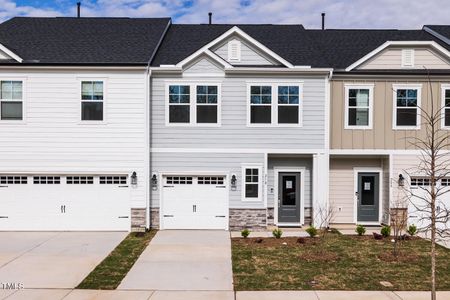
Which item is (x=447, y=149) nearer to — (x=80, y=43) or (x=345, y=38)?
(x=345, y=38)

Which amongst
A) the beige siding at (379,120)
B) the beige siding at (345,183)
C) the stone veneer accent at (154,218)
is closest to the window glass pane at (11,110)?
the stone veneer accent at (154,218)

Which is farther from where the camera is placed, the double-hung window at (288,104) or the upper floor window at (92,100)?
the double-hung window at (288,104)

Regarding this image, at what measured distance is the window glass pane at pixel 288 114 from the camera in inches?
607

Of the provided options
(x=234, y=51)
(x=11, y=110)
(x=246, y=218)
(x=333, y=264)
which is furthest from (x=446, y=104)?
(x=11, y=110)

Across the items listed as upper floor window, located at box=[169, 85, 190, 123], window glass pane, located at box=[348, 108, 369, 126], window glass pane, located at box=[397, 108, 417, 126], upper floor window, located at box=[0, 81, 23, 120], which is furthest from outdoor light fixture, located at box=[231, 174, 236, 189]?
upper floor window, located at box=[0, 81, 23, 120]

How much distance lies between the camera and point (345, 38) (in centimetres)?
1909

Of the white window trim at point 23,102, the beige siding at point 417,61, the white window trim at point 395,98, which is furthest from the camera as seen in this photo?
the beige siding at point 417,61

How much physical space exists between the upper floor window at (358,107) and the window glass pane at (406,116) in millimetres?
1120

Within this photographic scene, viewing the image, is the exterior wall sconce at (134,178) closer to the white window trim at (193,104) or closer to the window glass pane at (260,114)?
the white window trim at (193,104)

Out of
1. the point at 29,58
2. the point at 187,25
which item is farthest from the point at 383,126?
the point at 29,58

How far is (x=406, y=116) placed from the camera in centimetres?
1581

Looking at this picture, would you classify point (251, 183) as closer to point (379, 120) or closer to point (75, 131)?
point (379, 120)

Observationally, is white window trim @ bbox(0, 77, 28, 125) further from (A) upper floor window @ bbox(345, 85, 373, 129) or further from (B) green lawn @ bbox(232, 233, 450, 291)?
(A) upper floor window @ bbox(345, 85, 373, 129)

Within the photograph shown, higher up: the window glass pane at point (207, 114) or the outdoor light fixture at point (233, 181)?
the window glass pane at point (207, 114)
